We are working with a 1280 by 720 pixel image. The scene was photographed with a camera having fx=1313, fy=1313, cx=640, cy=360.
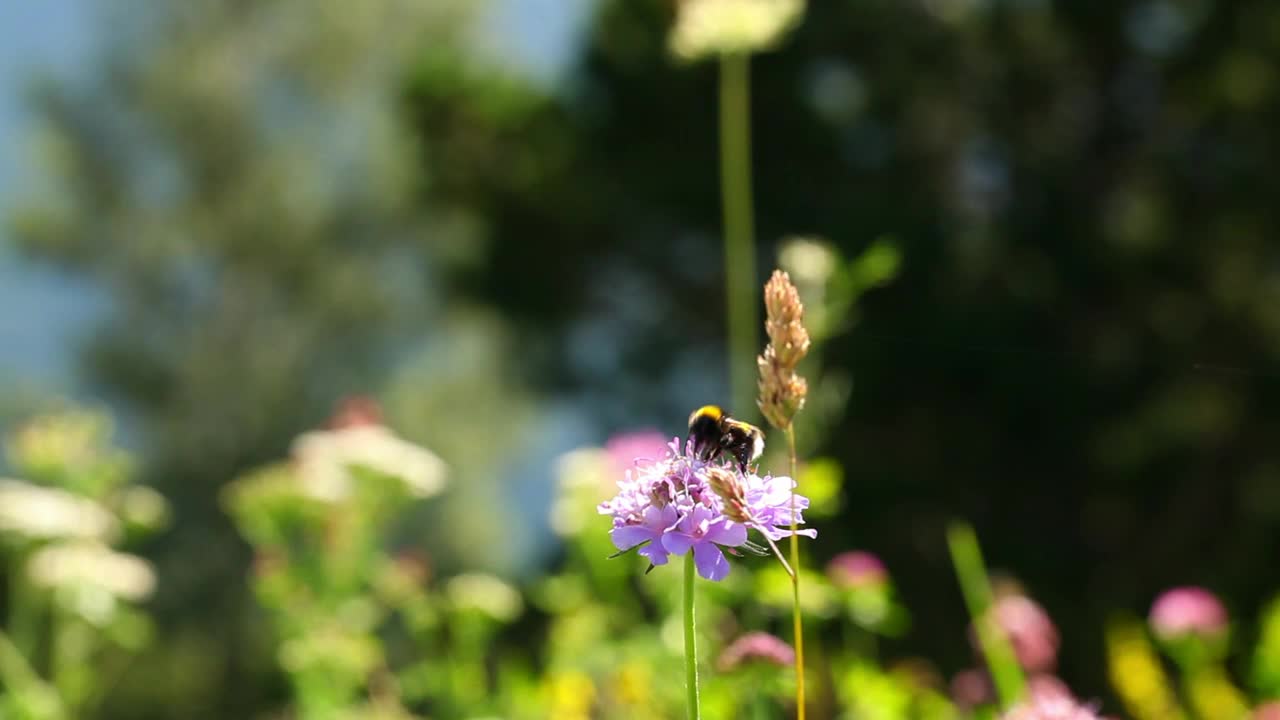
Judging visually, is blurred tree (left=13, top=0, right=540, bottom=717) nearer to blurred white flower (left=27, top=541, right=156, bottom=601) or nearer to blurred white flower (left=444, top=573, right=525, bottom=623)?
blurred white flower (left=27, top=541, right=156, bottom=601)

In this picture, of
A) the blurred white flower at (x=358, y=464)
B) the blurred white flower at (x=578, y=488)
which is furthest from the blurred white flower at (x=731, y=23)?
the blurred white flower at (x=358, y=464)

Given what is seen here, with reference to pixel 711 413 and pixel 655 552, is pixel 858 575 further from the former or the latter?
pixel 655 552

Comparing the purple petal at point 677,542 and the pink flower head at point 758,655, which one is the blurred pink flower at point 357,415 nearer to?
the pink flower head at point 758,655

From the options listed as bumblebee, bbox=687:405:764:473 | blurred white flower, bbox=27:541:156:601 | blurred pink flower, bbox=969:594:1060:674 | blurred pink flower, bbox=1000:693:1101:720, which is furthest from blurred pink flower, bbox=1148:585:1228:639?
blurred white flower, bbox=27:541:156:601

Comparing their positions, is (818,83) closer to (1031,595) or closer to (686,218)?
(686,218)

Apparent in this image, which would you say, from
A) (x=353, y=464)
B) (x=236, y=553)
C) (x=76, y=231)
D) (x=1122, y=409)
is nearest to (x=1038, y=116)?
(x=1122, y=409)

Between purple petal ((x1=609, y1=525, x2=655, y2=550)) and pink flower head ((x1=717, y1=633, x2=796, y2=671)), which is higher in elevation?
pink flower head ((x1=717, y1=633, x2=796, y2=671))
